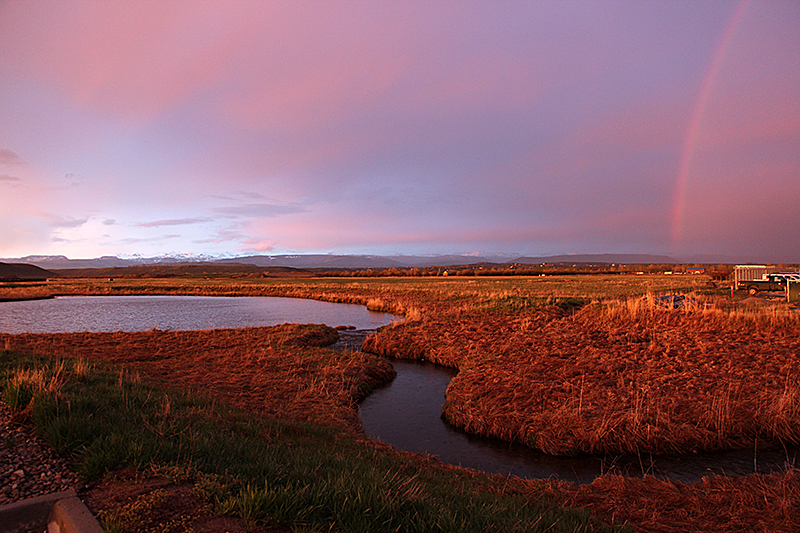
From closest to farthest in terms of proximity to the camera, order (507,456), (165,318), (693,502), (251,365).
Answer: (693,502) → (507,456) → (251,365) → (165,318)

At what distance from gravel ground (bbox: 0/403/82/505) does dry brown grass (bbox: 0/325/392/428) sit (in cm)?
583

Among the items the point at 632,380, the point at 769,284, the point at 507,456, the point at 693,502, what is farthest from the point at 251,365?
the point at 769,284

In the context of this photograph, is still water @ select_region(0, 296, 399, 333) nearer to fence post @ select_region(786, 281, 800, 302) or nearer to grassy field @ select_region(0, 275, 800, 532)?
grassy field @ select_region(0, 275, 800, 532)

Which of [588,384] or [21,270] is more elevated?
[21,270]

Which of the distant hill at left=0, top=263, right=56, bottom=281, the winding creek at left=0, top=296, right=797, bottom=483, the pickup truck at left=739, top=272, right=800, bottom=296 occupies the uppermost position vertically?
the distant hill at left=0, top=263, right=56, bottom=281

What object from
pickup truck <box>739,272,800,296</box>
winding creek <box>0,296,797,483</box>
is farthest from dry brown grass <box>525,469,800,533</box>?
pickup truck <box>739,272,800,296</box>

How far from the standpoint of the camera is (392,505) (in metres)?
4.54

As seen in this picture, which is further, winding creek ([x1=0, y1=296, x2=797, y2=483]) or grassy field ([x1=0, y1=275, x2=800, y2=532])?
winding creek ([x1=0, y1=296, x2=797, y2=483])

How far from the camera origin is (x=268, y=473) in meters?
5.12

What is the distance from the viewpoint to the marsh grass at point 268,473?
434 centimetres

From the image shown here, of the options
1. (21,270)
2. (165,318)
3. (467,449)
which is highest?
(21,270)

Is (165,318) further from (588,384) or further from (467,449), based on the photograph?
(588,384)

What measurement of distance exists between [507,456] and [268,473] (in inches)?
286

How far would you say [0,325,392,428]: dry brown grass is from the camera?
12.5 metres
